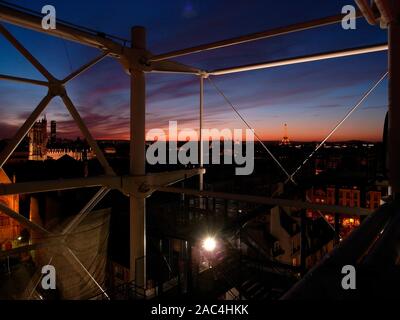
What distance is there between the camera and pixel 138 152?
13.4 ft

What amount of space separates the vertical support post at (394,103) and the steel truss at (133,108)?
64 centimetres

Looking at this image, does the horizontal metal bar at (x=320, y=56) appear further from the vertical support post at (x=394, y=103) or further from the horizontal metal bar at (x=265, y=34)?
the vertical support post at (x=394, y=103)

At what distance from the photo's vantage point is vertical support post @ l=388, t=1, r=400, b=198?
190cm

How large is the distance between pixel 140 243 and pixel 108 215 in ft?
12.8

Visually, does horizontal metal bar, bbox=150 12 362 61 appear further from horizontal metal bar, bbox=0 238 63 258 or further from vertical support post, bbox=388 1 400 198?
horizontal metal bar, bbox=0 238 63 258

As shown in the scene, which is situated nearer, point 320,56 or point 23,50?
point 23,50

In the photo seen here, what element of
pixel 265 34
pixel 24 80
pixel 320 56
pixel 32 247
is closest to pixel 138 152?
pixel 24 80

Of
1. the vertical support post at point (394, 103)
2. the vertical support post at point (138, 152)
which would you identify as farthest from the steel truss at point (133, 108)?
the vertical support post at point (394, 103)

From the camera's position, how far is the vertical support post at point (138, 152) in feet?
13.1

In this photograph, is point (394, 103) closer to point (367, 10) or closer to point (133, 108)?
point (367, 10)

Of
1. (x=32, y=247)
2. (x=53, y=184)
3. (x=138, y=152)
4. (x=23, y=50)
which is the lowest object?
(x=32, y=247)

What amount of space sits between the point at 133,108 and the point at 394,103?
10.3 feet
